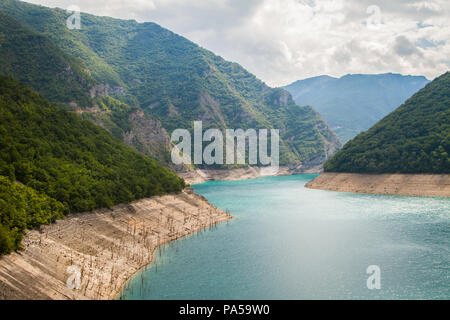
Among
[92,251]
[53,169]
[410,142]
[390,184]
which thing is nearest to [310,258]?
[92,251]

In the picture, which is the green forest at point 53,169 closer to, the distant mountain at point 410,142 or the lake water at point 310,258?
the lake water at point 310,258

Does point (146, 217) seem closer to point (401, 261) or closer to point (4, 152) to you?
point (4, 152)

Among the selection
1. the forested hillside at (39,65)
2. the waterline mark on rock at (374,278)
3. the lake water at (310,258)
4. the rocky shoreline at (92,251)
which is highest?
the forested hillside at (39,65)

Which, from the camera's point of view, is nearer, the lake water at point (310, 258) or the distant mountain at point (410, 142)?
the lake water at point (310, 258)

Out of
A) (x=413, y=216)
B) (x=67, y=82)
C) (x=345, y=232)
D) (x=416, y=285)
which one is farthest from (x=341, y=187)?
(x=67, y=82)

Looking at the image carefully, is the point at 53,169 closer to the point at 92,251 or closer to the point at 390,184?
the point at 92,251

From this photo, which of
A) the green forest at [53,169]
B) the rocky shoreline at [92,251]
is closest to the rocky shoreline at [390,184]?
the rocky shoreline at [92,251]

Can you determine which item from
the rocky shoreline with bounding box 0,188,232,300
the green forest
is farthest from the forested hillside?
the rocky shoreline with bounding box 0,188,232,300
